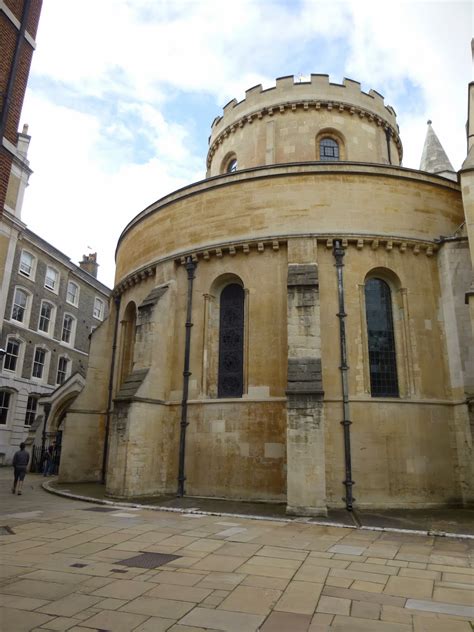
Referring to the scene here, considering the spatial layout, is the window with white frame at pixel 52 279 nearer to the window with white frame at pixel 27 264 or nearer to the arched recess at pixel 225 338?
the window with white frame at pixel 27 264

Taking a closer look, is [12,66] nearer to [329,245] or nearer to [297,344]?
[297,344]

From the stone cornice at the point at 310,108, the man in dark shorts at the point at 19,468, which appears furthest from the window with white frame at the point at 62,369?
the stone cornice at the point at 310,108

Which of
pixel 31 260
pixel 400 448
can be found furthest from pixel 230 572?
pixel 31 260

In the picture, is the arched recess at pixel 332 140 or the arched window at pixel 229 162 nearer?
the arched recess at pixel 332 140

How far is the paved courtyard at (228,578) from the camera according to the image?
435cm

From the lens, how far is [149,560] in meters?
6.47

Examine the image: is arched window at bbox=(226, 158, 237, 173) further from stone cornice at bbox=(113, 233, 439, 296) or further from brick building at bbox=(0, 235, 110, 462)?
brick building at bbox=(0, 235, 110, 462)

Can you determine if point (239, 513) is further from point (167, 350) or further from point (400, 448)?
point (167, 350)

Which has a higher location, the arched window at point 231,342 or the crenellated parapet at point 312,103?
the crenellated parapet at point 312,103

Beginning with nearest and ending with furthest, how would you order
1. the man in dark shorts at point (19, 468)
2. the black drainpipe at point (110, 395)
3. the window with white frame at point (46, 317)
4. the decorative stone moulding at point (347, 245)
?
the decorative stone moulding at point (347, 245)
the man in dark shorts at point (19, 468)
the black drainpipe at point (110, 395)
the window with white frame at point (46, 317)

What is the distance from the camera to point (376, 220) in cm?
1369

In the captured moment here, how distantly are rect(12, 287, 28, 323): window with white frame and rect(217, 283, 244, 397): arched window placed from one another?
58.3 ft

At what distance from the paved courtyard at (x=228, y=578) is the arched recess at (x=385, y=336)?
4.96 m

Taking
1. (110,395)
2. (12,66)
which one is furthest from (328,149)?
(12,66)
